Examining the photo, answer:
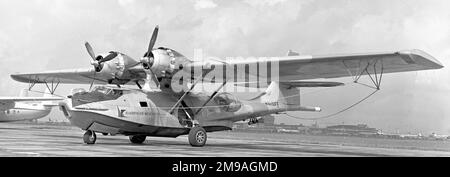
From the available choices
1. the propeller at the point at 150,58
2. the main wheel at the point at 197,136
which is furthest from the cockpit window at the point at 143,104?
the main wheel at the point at 197,136

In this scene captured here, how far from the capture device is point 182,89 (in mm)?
22906

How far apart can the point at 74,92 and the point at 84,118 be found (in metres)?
1.12

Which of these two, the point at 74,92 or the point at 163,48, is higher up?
the point at 163,48

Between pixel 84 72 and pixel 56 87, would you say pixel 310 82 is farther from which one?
pixel 56 87

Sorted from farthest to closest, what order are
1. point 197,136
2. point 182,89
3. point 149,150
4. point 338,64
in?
point 182,89
point 197,136
point 338,64
point 149,150

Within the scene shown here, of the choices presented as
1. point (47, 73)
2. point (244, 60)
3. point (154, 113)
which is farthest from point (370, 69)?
point (47, 73)

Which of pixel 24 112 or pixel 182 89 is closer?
pixel 182 89

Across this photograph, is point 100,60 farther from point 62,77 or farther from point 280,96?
point 280,96

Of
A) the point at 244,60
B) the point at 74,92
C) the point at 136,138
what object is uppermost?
the point at 244,60

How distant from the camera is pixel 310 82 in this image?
25281mm

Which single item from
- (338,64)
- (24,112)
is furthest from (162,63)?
(24,112)

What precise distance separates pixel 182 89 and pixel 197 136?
95.9 inches

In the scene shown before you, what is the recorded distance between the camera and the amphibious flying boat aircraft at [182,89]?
65.6 feet

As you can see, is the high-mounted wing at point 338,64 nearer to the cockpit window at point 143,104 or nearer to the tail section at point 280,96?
the tail section at point 280,96
